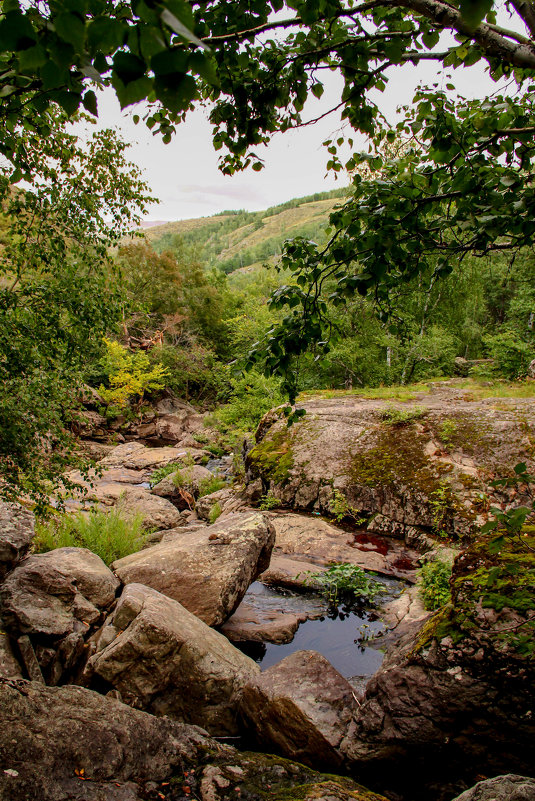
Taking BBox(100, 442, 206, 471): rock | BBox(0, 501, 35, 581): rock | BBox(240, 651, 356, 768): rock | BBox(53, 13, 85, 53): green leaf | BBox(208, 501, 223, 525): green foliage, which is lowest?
BBox(100, 442, 206, 471): rock

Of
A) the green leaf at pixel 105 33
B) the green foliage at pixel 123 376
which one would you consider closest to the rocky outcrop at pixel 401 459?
the green leaf at pixel 105 33

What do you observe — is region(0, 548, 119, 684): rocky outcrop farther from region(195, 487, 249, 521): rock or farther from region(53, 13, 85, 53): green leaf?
region(195, 487, 249, 521): rock

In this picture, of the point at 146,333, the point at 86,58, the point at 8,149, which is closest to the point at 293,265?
the point at 86,58

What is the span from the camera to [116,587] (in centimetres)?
527

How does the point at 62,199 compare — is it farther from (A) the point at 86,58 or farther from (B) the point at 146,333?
(B) the point at 146,333

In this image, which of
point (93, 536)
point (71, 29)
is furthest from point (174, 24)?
point (93, 536)

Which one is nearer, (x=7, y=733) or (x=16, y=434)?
(x=7, y=733)

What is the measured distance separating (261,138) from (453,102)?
1.31 meters

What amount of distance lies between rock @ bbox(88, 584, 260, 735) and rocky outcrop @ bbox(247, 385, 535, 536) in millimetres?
4941

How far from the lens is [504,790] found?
2.17 meters

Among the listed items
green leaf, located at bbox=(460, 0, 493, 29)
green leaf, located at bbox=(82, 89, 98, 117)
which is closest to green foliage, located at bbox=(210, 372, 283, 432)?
green leaf, located at bbox=(82, 89, 98, 117)

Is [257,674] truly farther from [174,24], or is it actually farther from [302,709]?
[174,24]

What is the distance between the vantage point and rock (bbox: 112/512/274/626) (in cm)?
541

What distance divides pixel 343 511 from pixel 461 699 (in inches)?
223
